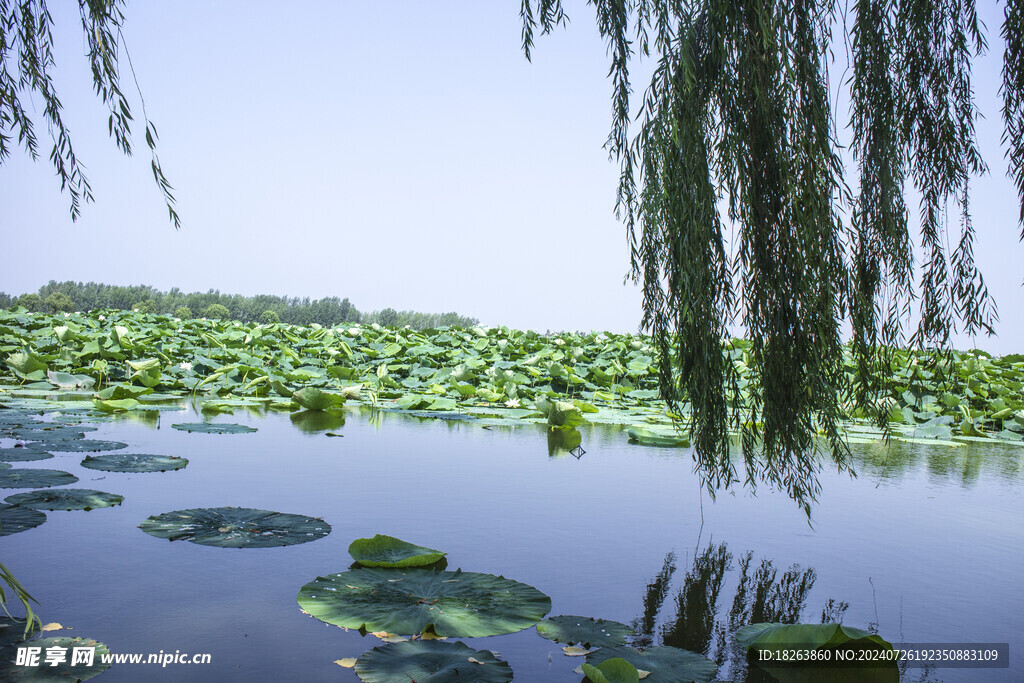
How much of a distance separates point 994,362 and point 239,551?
7.71 meters

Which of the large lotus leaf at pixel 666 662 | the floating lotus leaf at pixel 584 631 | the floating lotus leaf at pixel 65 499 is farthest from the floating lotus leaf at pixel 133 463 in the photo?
the large lotus leaf at pixel 666 662

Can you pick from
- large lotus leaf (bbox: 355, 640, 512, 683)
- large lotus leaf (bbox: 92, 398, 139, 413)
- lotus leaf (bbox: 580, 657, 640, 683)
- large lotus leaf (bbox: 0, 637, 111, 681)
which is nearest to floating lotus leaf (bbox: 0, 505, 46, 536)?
large lotus leaf (bbox: 0, 637, 111, 681)

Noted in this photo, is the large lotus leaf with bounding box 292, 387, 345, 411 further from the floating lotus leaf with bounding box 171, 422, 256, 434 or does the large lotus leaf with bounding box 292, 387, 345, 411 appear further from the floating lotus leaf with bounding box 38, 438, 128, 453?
the floating lotus leaf with bounding box 38, 438, 128, 453

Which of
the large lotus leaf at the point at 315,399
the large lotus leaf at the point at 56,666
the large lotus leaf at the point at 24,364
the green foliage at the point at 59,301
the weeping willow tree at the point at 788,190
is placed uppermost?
the green foliage at the point at 59,301

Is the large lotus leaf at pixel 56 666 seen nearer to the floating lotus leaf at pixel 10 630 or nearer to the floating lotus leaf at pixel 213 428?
the floating lotus leaf at pixel 10 630

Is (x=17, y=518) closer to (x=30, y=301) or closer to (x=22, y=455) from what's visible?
(x=22, y=455)

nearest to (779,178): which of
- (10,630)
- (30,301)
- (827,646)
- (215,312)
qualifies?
(827,646)

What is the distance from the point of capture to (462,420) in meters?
3.75

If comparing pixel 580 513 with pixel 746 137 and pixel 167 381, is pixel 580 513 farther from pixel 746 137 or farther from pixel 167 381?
pixel 167 381

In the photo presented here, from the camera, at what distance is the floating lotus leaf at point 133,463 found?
6.61 ft

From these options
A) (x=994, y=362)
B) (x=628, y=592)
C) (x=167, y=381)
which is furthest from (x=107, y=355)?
(x=994, y=362)

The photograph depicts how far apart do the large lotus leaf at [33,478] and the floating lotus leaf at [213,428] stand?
3.14 ft

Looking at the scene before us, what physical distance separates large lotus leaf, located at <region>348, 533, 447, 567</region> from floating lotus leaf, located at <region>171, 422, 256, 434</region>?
182 centimetres

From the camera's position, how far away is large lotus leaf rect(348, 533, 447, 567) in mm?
1244
